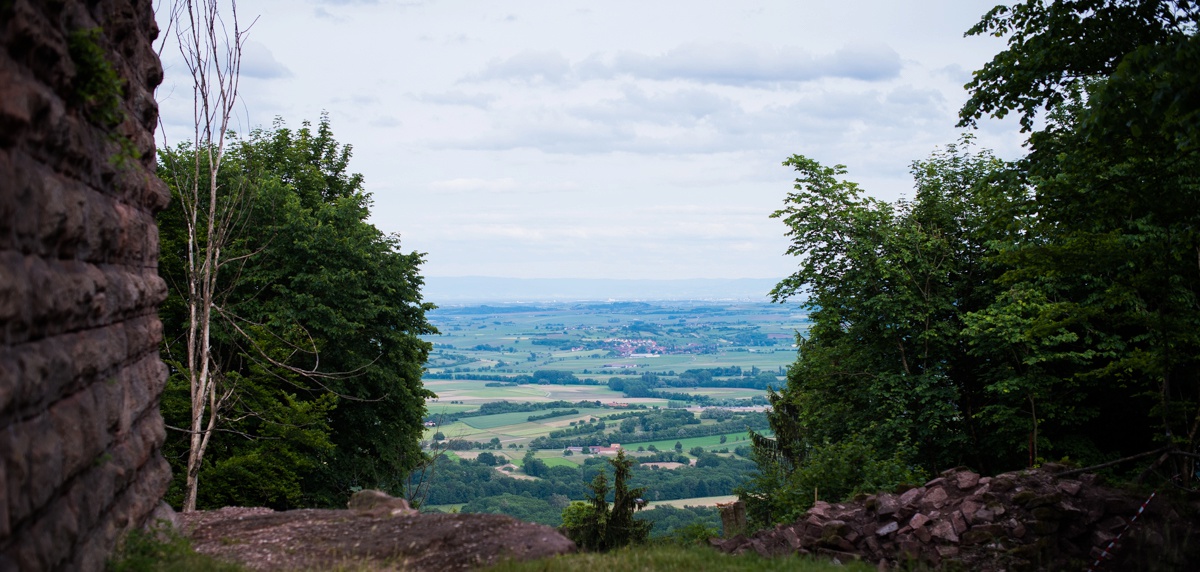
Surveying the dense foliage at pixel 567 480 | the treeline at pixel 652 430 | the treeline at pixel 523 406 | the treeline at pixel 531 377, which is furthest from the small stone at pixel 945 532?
the treeline at pixel 531 377

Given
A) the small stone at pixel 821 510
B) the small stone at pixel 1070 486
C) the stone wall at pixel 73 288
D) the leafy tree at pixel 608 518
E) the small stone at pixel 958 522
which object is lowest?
the leafy tree at pixel 608 518

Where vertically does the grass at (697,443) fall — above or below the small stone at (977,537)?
below

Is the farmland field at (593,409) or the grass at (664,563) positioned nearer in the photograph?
the grass at (664,563)

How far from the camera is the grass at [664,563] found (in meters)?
8.67

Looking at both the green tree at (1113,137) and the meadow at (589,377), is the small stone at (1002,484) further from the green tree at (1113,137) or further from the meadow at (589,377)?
the meadow at (589,377)

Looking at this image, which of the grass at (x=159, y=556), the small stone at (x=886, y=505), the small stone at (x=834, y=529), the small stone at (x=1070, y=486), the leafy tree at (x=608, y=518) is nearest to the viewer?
the grass at (x=159, y=556)

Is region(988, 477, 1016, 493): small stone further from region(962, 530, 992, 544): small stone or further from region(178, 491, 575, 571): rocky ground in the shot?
region(178, 491, 575, 571): rocky ground

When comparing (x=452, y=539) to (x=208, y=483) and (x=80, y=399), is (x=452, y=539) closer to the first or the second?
(x=80, y=399)

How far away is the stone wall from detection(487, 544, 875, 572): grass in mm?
3776

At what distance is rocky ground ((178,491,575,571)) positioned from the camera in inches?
362

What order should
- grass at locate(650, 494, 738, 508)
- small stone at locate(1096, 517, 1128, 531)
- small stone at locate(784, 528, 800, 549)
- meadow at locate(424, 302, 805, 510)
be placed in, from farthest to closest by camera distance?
1. meadow at locate(424, 302, 805, 510)
2. grass at locate(650, 494, 738, 508)
3. small stone at locate(784, 528, 800, 549)
4. small stone at locate(1096, 517, 1128, 531)

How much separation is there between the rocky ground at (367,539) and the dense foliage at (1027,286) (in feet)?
27.3

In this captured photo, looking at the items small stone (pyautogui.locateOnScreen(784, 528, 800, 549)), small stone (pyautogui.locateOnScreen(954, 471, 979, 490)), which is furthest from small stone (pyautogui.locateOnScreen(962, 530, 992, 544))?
small stone (pyautogui.locateOnScreen(784, 528, 800, 549))

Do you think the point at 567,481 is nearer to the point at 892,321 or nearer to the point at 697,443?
the point at 697,443
